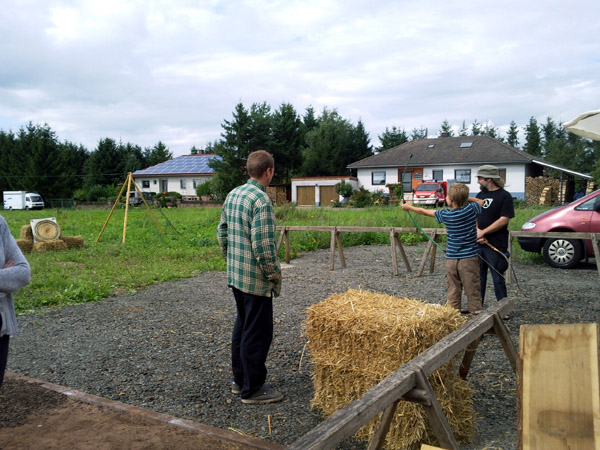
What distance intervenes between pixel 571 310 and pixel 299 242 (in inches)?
333

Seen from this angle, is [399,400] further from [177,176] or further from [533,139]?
[533,139]

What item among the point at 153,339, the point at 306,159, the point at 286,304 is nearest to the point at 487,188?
the point at 286,304

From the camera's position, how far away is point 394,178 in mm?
41656

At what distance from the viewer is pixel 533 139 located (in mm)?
70875

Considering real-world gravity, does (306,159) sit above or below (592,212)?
above

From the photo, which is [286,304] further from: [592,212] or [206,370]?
[592,212]

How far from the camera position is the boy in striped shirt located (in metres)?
5.26

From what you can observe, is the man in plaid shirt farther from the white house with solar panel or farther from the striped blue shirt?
the white house with solar panel

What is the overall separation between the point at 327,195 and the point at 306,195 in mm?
Answer: 2100

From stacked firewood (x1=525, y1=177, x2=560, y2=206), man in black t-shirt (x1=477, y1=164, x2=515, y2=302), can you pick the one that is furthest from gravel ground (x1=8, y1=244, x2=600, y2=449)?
stacked firewood (x1=525, y1=177, x2=560, y2=206)

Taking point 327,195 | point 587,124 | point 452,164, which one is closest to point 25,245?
point 587,124

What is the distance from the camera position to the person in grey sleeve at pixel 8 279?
2.81 m

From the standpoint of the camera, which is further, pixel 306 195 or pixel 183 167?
pixel 183 167

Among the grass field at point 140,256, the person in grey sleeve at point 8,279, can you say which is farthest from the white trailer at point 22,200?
the person in grey sleeve at point 8,279
